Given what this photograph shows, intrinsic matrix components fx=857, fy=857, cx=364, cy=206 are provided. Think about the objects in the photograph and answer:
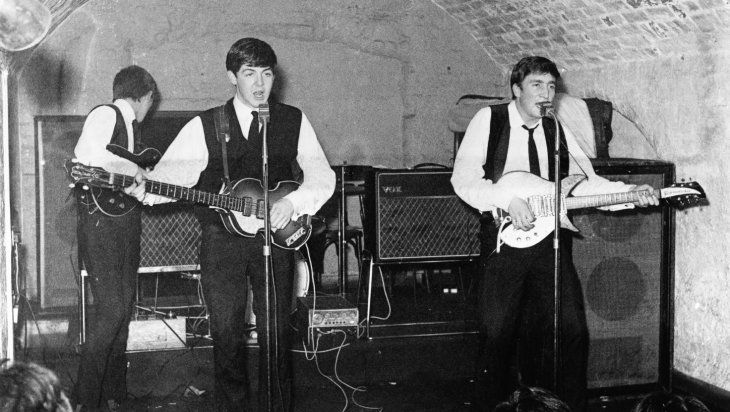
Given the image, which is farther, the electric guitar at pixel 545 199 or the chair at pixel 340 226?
the chair at pixel 340 226

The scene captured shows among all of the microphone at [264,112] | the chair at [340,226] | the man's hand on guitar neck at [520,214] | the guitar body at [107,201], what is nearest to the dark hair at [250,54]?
the microphone at [264,112]

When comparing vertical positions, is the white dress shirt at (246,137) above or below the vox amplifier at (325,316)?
above

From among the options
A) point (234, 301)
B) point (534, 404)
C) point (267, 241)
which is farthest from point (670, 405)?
point (234, 301)

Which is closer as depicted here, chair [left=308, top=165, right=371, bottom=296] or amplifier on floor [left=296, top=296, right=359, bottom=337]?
amplifier on floor [left=296, top=296, right=359, bottom=337]

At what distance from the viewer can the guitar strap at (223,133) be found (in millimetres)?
4176

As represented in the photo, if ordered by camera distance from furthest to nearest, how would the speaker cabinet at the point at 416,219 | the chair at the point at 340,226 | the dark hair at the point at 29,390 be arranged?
the chair at the point at 340,226, the speaker cabinet at the point at 416,219, the dark hair at the point at 29,390

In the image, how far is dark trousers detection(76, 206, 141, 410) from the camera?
4.71 meters

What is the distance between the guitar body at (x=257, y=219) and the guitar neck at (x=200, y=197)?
0.9 inches

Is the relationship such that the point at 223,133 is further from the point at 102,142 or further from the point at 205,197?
the point at 102,142

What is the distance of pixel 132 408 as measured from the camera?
495 cm

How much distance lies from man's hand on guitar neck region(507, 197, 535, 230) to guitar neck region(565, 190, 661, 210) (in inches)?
12.6

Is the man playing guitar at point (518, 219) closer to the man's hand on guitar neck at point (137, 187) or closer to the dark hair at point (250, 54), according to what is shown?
the dark hair at point (250, 54)

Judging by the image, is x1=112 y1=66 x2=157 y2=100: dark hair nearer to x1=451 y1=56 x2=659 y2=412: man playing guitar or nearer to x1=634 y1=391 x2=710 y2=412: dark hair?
x1=451 y1=56 x2=659 y2=412: man playing guitar

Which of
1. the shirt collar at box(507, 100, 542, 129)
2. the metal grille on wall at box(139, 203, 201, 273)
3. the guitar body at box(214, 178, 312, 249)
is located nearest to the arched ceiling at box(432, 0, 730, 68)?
the shirt collar at box(507, 100, 542, 129)
